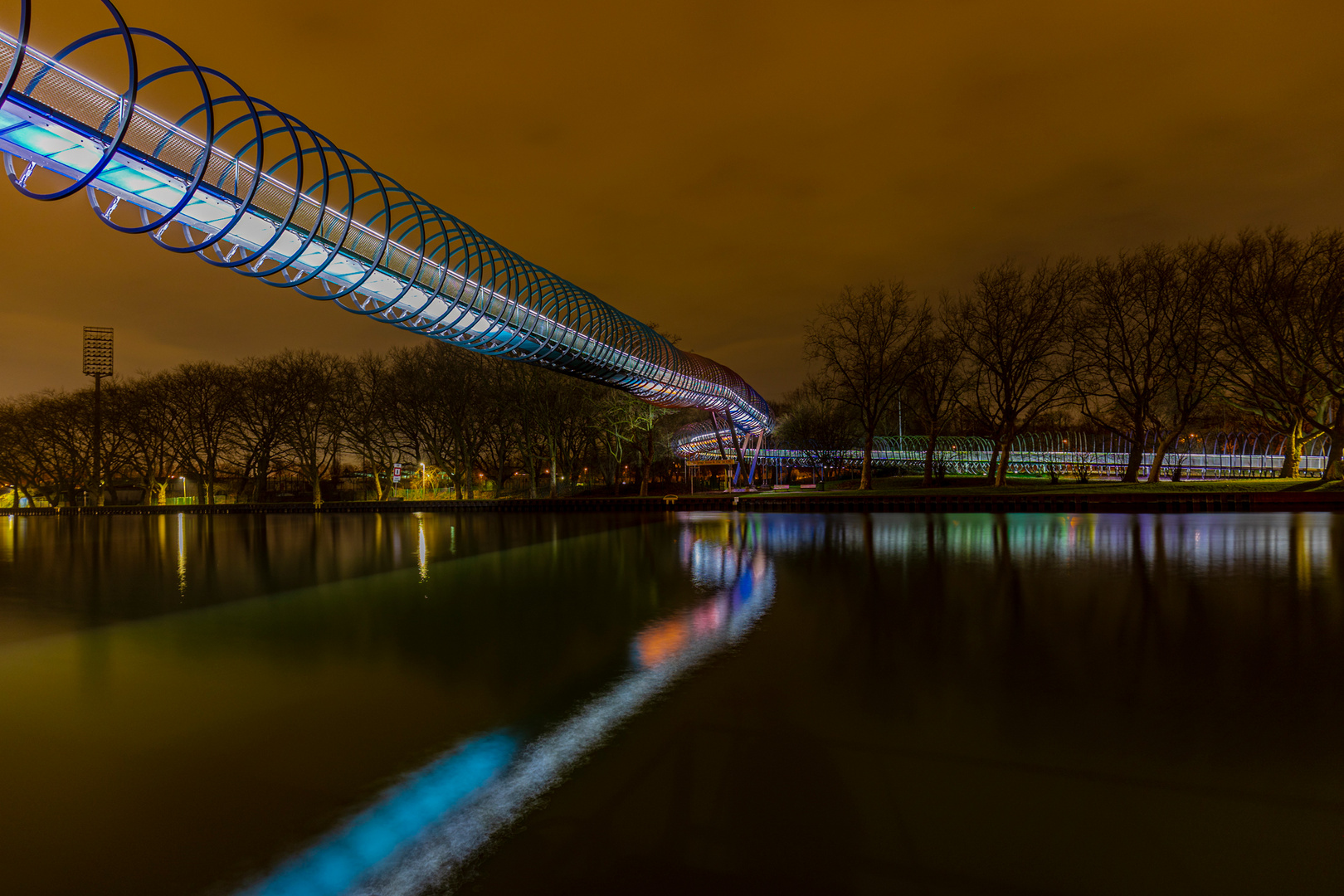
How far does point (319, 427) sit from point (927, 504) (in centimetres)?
5411

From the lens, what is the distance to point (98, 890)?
4332 millimetres

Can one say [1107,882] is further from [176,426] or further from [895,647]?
[176,426]

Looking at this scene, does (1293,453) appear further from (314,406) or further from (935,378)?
(314,406)

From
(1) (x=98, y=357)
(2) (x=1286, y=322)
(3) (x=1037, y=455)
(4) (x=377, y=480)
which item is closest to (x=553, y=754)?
(2) (x=1286, y=322)

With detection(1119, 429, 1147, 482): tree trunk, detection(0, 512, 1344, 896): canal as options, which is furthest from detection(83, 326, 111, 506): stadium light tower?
detection(1119, 429, 1147, 482): tree trunk

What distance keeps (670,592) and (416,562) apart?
989 cm

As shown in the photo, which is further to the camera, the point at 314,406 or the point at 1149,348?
the point at 314,406

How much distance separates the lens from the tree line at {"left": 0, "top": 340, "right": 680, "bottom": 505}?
5591 centimetres

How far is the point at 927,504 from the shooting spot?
36.8 m

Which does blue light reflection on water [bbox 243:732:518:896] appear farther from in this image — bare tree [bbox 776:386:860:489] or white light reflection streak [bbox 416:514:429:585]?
bare tree [bbox 776:386:860:489]

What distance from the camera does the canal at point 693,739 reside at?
4391 millimetres

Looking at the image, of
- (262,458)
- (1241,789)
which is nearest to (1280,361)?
(1241,789)

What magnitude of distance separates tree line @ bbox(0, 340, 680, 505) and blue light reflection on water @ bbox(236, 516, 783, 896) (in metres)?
42.9

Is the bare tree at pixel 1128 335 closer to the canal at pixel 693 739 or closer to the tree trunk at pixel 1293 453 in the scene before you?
the tree trunk at pixel 1293 453
